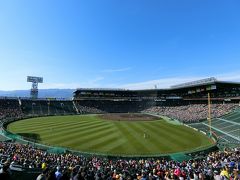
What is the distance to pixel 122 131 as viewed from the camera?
51.5 metres

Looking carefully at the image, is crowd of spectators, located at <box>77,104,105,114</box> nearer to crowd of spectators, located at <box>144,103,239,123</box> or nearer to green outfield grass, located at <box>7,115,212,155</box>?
crowd of spectators, located at <box>144,103,239,123</box>

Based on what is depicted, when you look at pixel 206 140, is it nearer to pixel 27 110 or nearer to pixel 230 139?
pixel 230 139

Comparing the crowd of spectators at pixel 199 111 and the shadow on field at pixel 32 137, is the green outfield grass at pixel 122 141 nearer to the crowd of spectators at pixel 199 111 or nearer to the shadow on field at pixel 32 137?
the shadow on field at pixel 32 137

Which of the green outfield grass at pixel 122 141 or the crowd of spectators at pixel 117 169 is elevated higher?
the crowd of spectators at pixel 117 169

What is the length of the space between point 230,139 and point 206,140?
456cm

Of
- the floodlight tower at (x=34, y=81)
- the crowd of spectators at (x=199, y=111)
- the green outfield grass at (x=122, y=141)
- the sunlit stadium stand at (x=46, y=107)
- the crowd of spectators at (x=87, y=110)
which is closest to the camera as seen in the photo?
the green outfield grass at (x=122, y=141)

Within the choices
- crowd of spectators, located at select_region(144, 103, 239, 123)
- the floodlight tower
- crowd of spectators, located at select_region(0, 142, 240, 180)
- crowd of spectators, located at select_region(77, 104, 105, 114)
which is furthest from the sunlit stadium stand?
crowd of spectators, located at select_region(0, 142, 240, 180)

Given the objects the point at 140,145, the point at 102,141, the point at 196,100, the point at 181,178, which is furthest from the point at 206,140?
the point at 196,100

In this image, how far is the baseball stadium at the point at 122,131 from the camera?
22.9 m

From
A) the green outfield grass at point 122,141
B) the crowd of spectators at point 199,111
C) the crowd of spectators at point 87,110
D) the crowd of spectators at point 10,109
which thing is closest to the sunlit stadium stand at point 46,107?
the crowd of spectators at point 10,109

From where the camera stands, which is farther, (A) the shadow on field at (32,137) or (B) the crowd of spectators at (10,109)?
(B) the crowd of spectators at (10,109)

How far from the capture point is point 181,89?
102 m

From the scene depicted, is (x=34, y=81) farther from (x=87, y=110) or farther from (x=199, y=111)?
(x=199, y=111)

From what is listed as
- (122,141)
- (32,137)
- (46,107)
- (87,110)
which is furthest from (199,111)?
(46,107)
